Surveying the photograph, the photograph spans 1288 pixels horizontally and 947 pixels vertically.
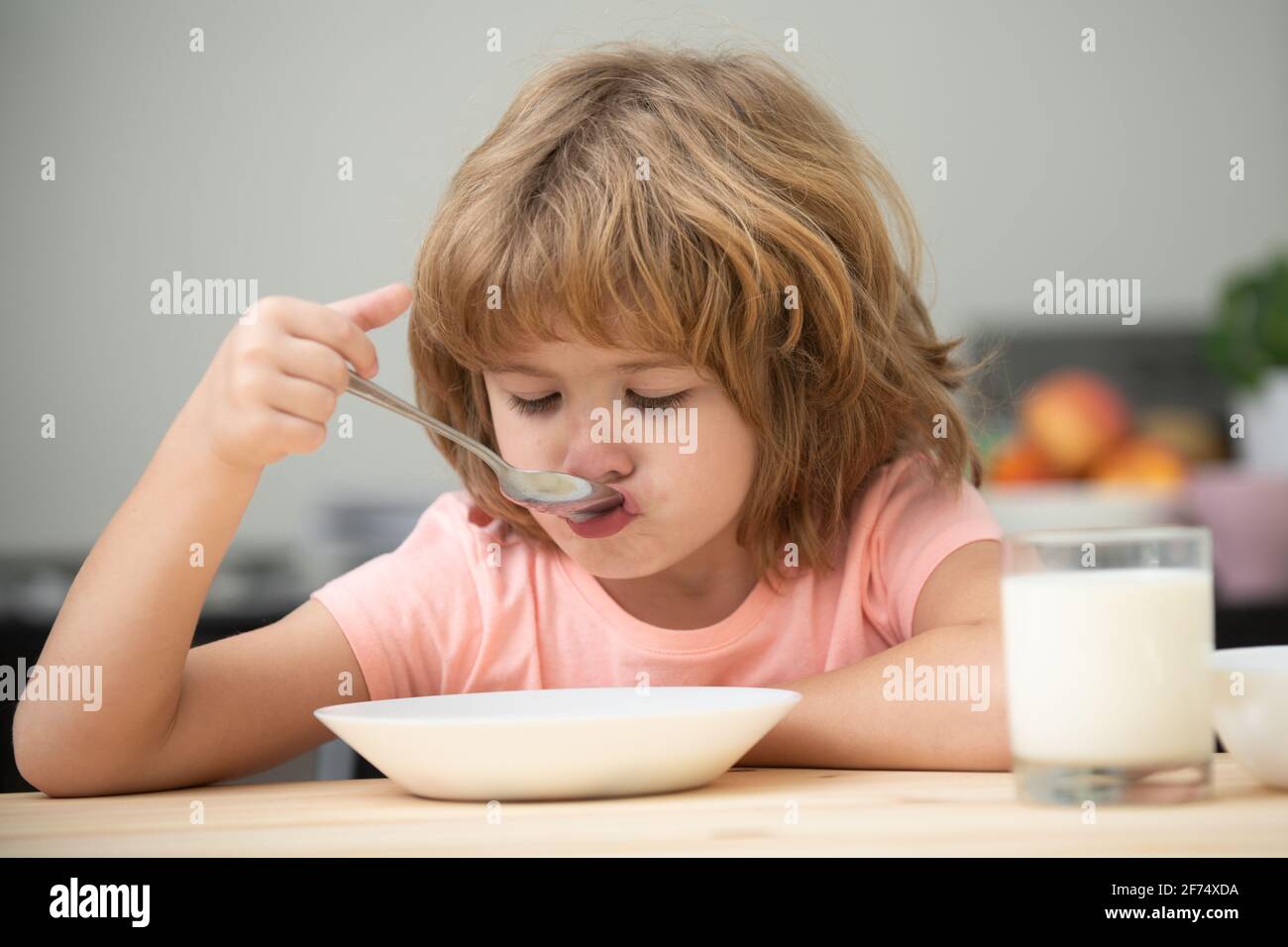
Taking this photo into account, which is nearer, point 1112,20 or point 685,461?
point 685,461

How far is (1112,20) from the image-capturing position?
3.87 meters

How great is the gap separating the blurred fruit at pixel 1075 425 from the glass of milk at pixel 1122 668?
247 centimetres

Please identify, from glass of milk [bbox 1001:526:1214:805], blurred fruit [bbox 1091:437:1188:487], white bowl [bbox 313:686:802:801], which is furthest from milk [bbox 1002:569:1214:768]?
blurred fruit [bbox 1091:437:1188:487]

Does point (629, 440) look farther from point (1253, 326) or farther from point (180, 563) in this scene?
point (1253, 326)

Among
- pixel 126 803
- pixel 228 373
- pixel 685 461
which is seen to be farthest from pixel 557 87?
pixel 126 803

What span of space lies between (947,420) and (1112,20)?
299 centimetres

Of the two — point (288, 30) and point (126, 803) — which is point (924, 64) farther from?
point (126, 803)

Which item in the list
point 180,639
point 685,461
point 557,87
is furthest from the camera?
point 557,87

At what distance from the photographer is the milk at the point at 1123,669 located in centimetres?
64

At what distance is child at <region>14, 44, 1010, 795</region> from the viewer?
3.05ft

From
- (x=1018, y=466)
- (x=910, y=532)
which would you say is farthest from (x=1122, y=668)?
(x=1018, y=466)

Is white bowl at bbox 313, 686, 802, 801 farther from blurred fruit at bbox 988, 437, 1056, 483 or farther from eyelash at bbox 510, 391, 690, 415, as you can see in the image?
blurred fruit at bbox 988, 437, 1056, 483

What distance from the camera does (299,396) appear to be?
2.79ft

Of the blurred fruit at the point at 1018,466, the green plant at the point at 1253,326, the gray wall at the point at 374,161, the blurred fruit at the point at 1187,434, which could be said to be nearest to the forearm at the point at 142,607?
the green plant at the point at 1253,326
